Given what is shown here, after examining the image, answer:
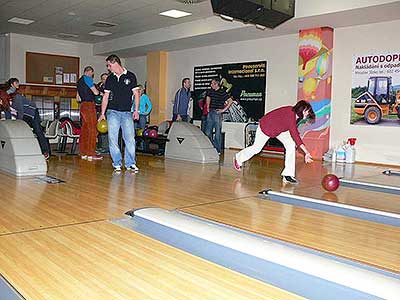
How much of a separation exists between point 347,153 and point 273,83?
2.37 m

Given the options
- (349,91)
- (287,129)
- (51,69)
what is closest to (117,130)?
(287,129)

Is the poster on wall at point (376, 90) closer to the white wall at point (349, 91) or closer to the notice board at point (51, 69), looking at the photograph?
the white wall at point (349, 91)

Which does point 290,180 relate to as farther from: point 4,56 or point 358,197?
point 4,56

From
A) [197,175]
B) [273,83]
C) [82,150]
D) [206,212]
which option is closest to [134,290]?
[206,212]

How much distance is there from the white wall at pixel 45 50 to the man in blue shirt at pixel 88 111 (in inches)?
222

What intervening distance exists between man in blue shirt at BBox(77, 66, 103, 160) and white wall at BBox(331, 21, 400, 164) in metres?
4.41

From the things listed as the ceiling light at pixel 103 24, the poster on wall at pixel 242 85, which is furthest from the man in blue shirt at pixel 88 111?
the poster on wall at pixel 242 85

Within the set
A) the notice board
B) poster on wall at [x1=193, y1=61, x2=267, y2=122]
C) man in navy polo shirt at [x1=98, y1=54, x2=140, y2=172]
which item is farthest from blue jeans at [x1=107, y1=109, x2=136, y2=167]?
the notice board

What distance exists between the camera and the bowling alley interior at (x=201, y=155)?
2.03 meters

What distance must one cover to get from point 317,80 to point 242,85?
209cm

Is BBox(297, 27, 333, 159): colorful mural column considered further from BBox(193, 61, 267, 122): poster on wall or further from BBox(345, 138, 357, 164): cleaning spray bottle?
BBox(193, 61, 267, 122): poster on wall

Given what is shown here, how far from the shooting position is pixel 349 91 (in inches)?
313

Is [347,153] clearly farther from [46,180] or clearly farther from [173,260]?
[173,260]

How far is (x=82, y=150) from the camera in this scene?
6727mm
